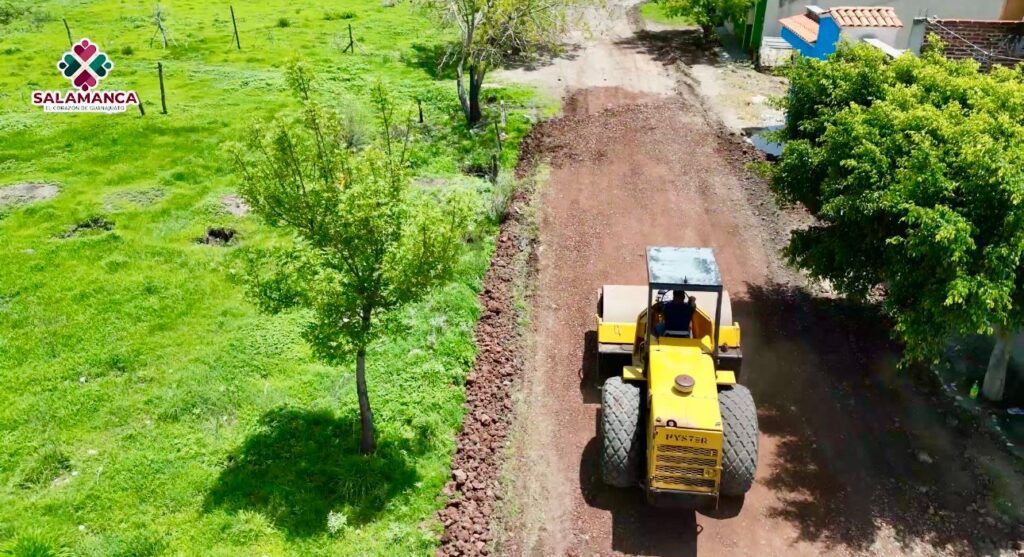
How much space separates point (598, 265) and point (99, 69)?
80.5ft

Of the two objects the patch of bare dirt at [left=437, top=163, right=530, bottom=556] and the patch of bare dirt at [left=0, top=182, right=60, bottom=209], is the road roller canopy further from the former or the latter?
the patch of bare dirt at [left=0, top=182, right=60, bottom=209]

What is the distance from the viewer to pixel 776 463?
12164mm

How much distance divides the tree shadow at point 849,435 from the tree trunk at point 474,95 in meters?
12.9

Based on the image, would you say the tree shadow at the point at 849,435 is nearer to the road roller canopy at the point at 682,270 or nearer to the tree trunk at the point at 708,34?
the road roller canopy at the point at 682,270

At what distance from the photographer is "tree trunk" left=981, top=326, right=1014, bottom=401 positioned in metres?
12.7

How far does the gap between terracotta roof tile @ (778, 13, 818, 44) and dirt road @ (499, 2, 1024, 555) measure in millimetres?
6595

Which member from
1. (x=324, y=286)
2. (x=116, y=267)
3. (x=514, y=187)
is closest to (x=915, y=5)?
(x=514, y=187)

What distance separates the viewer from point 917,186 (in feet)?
37.1

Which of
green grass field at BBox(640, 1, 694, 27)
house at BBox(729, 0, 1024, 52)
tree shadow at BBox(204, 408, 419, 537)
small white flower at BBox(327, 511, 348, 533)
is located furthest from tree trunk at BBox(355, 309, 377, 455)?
green grass field at BBox(640, 1, 694, 27)

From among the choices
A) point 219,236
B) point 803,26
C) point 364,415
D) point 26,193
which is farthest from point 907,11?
point 26,193

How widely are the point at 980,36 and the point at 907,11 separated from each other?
753 centimetres

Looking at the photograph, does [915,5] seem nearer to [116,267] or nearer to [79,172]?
[116,267]

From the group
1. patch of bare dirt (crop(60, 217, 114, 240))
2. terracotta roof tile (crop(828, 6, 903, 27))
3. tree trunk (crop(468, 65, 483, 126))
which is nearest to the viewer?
patch of bare dirt (crop(60, 217, 114, 240))

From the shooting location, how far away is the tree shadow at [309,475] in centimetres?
1117
